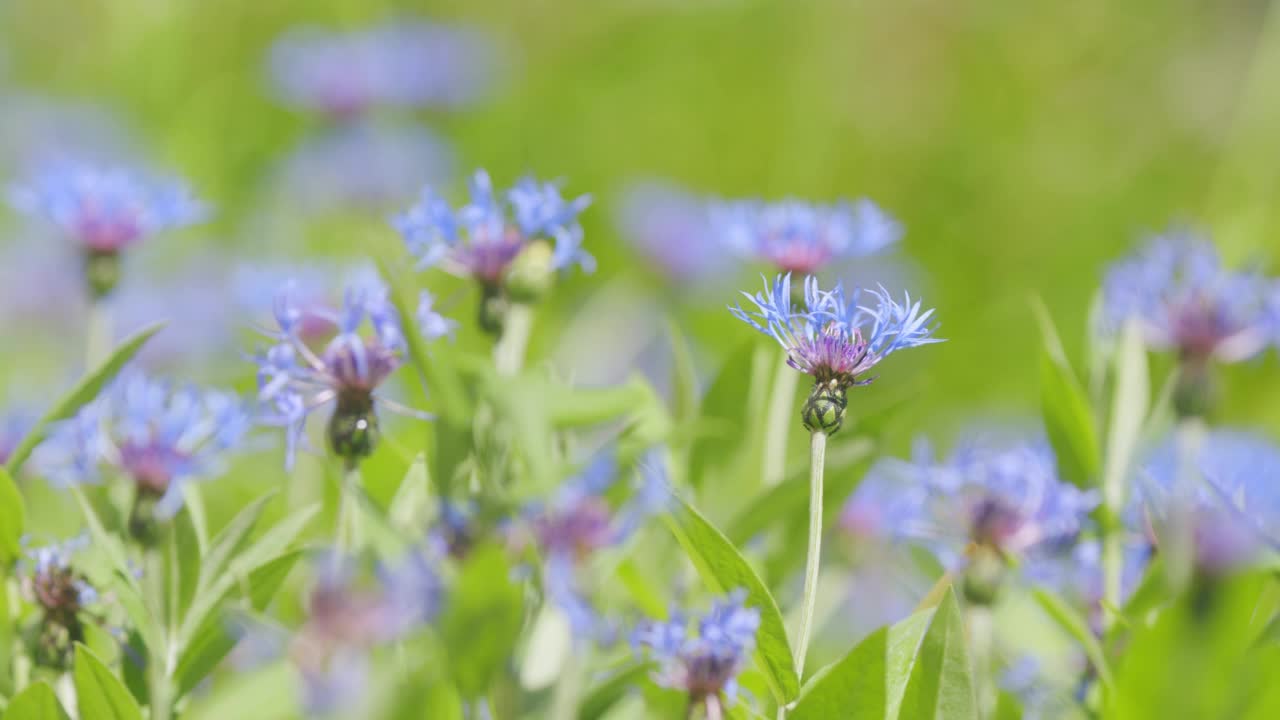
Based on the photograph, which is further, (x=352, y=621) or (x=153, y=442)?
(x=153, y=442)

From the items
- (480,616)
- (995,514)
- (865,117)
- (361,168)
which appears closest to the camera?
(480,616)

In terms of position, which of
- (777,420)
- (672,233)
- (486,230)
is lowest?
(672,233)

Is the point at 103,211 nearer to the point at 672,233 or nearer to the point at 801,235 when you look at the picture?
the point at 801,235

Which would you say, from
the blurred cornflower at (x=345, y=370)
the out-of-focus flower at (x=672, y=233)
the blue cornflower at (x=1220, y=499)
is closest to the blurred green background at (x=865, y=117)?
the out-of-focus flower at (x=672, y=233)

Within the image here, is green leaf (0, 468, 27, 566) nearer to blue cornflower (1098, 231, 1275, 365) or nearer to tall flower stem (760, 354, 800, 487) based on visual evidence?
tall flower stem (760, 354, 800, 487)

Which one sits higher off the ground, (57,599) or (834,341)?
(834,341)

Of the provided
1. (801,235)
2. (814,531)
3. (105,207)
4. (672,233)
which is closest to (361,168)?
(672,233)
